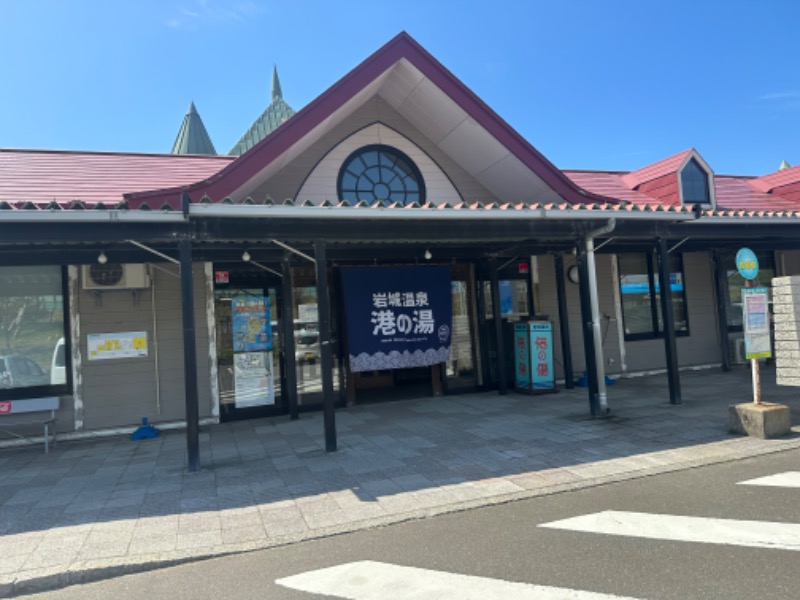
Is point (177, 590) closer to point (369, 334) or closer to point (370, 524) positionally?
point (370, 524)

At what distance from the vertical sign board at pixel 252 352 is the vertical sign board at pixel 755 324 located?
712 centimetres

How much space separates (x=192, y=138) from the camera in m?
20.9

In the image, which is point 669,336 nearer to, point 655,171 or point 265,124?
point 655,171

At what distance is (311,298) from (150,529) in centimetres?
540

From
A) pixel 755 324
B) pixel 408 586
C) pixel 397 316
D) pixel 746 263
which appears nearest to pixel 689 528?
pixel 408 586

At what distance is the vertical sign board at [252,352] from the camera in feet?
28.9

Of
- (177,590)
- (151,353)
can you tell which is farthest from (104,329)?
(177,590)

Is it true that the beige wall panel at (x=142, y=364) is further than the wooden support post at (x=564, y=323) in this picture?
No

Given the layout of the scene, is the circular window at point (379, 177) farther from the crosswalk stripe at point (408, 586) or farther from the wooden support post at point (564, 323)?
the crosswalk stripe at point (408, 586)

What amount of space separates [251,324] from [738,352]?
10.7 meters

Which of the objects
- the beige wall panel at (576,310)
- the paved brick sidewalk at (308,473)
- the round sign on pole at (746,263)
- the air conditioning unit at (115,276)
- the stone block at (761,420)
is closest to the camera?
the paved brick sidewalk at (308,473)

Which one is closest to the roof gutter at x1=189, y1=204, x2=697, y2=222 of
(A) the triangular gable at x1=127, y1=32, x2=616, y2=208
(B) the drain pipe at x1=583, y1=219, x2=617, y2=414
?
(B) the drain pipe at x1=583, y1=219, x2=617, y2=414

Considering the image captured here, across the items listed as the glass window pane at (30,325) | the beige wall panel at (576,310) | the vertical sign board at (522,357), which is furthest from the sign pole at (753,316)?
the glass window pane at (30,325)

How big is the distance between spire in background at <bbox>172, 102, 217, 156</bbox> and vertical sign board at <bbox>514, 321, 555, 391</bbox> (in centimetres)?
1633
